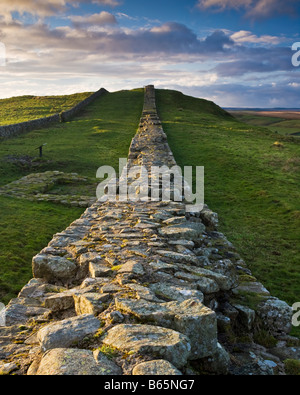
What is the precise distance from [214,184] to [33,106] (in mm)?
43009

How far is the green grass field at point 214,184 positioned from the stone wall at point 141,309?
1637 millimetres

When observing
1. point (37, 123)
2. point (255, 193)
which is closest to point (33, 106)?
point (37, 123)

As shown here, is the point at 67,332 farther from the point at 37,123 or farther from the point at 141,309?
the point at 37,123

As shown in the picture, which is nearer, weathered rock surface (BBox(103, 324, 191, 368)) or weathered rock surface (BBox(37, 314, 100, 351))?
weathered rock surface (BBox(103, 324, 191, 368))

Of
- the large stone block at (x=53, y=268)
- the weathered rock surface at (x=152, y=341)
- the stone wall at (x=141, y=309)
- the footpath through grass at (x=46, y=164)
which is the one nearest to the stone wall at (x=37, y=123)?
the footpath through grass at (x=46, y=164)


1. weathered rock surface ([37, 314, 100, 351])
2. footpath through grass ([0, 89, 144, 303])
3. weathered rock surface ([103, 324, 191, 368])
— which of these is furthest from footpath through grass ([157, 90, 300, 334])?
weathered rock surface ([37, 314, 100, 351])

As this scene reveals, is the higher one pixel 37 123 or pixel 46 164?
pixel 37 123

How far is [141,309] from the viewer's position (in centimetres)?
405

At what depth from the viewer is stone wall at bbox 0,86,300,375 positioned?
3.36 meters

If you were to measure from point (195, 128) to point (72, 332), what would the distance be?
31.0 meters

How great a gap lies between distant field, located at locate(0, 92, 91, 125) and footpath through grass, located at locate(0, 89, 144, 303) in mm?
5443

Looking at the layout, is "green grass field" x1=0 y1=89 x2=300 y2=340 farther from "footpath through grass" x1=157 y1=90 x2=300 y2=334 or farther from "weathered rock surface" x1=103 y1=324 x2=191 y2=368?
"weathered rock surface" x1=103 y1=324 x2=191 y2=368

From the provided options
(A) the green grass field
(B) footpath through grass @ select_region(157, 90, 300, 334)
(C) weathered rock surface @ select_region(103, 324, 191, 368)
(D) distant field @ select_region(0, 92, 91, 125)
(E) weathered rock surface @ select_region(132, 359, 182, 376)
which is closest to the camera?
(E) weathered rock surface @ select_region(132, 359, 182, 376)
